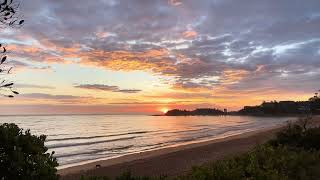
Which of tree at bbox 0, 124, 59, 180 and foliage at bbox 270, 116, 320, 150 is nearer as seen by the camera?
tree at bbox 0, 124, 59, 180

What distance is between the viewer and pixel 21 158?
18.2 ft

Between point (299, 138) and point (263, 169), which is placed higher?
point (299, 138)

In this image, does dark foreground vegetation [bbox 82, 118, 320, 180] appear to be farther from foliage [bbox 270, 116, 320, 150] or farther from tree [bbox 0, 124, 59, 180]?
foliage [bbox 270, 116, 320, 150]

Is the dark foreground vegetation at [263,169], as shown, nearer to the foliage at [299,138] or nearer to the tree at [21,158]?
the tree at [21,158]

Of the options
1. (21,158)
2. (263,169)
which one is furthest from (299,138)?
(21,158)

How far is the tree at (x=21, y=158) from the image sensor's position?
218 inches

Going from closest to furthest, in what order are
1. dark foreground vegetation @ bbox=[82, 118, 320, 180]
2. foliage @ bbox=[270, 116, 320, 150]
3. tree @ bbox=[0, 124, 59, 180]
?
1. tree @ bbox=[0, 124, 59, 180]
2. dark foreground vegetation @ bbox=[82, 118, 320, 180]
3. foliage @ bbox=[270, 116, 320, 150]

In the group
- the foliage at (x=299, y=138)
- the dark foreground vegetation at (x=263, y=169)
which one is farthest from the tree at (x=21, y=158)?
the foliage at (x=299, y=138)

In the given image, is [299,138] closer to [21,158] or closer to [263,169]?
[263,169]

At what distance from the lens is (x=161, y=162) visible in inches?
1078

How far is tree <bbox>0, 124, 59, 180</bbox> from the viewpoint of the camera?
18.1 feet

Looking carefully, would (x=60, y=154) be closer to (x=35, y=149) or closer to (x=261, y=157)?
(x=261, y=157)

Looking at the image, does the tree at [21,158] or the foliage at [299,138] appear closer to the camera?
the tree at [21,158]

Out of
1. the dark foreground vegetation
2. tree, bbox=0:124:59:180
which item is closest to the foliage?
the dark foreground vegetation
